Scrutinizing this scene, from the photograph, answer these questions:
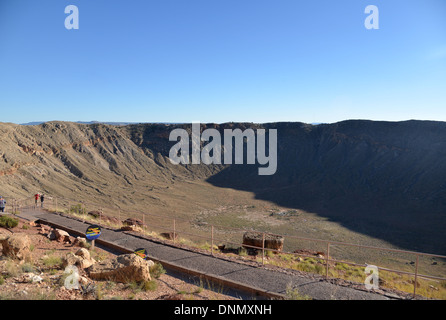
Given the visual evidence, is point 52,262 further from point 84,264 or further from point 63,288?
point 63,288

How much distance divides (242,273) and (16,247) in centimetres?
622

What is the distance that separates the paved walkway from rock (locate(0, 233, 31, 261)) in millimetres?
3072

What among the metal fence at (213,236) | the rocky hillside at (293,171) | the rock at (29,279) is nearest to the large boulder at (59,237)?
the metal fence at (213,236)

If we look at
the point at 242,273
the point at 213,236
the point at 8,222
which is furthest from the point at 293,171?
the point at 242,273

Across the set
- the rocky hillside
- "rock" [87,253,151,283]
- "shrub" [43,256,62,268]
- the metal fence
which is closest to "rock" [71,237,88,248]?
the metal fence

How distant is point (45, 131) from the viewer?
163 feet

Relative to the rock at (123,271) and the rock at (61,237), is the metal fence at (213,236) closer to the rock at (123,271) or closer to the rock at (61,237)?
the rock at (61,237)

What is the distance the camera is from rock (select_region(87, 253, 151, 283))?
6.73 m

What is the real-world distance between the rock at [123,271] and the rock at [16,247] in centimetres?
221

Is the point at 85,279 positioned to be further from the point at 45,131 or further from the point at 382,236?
the point at 45,131

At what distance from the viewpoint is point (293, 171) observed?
59500mm
